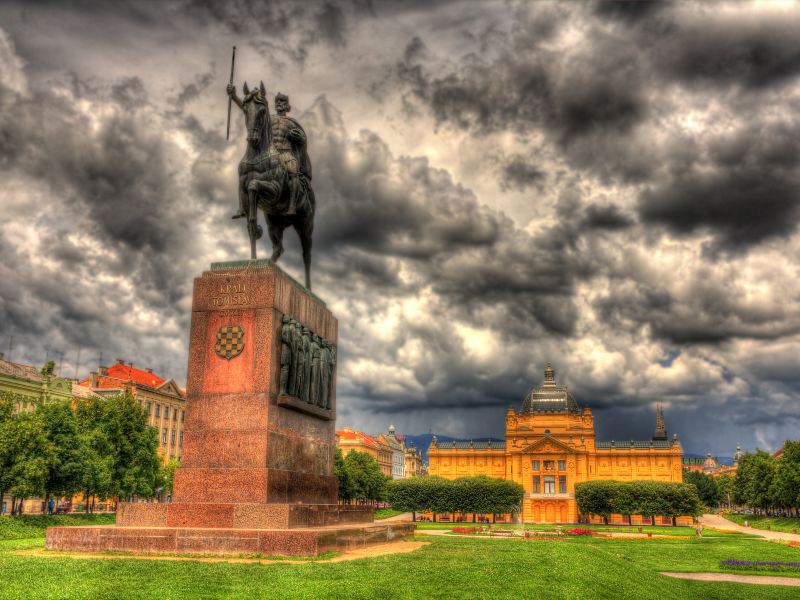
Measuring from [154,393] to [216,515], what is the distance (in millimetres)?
78308

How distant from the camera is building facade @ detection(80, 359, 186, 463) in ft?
283

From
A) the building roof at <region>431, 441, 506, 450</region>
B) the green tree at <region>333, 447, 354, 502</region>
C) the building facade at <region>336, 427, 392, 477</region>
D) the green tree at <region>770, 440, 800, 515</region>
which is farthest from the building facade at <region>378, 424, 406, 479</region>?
the green tree at <region>770, 440, 800, 515</region>

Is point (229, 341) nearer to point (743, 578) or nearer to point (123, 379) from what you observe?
point (743, 578)

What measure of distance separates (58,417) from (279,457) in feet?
109

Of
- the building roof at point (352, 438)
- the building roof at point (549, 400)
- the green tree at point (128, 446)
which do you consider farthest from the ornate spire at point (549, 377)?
the green tree at point (128, 446)

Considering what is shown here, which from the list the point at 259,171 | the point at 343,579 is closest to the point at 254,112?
the point at 259,171

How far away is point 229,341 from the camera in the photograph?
17969 millimetres

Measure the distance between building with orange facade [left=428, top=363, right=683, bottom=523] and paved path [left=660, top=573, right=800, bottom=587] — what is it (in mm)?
82274

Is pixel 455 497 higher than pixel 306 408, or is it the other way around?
pixel 306 408

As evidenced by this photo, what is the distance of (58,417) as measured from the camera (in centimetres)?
4491

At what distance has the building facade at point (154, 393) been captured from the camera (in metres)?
86.3

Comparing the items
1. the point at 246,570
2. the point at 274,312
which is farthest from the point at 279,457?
the point at 246,570

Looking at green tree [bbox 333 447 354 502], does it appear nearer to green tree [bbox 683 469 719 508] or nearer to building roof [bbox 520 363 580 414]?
building roof [bbox 520 363 580 414]

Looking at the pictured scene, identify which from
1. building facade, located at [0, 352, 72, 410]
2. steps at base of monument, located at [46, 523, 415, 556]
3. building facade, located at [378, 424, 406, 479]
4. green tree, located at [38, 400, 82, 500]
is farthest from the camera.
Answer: building facade, located at [378, 424, 406, 479]
